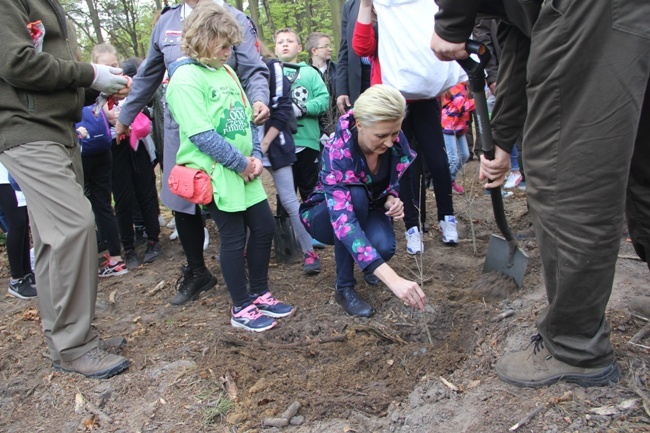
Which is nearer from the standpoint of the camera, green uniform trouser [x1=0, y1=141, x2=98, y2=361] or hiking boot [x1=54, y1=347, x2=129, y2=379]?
green uniform trouser [x1=0, y1=141, x2=98, y2=361]

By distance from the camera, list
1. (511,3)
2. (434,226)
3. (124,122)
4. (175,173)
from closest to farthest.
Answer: (511,3) < (175,173) < (124,122) < (434,226)

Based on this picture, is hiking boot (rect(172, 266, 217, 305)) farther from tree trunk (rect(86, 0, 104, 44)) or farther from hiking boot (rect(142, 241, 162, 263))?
tree trunk (rect(86, 0, 104, 44))

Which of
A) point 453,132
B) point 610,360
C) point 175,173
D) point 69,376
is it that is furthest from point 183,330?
point 453,132

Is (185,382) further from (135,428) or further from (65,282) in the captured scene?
(65,282)

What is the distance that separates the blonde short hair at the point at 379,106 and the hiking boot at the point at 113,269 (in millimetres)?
2657

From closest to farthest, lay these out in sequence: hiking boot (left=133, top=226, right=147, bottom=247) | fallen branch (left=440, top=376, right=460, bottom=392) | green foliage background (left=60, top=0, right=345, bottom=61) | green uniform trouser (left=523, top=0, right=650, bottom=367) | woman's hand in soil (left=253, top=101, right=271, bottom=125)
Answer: green uniform trouser (left=523, top=0, right=650, bottom=367)
fallen branch (left=440, top=376, right=460, bottom=392)
woman's hand in soil (left=253, top=101, right=271, bottom=125)
hiking boot (left=133, top=226, right=147, bottom=247)
green foliage background (left=60, top=0, right=345, bottom=61)

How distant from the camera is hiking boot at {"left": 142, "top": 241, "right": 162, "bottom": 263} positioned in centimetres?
503

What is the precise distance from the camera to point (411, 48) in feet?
13.3

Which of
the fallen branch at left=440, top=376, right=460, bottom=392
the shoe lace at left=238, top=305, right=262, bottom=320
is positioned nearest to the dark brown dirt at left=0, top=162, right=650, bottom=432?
the fallen branch at left=440, top=376, right=460, bottom=392

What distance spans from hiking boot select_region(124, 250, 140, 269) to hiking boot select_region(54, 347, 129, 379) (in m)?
1.93

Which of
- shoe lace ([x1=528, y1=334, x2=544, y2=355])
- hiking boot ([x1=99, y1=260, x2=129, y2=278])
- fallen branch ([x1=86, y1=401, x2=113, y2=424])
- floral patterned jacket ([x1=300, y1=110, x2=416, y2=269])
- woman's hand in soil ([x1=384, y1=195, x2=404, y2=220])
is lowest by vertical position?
hiking boot ([x1=99, y1=260, x2=129, y2=278])

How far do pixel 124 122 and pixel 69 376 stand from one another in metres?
1.92

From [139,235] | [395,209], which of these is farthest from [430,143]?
[139,235]

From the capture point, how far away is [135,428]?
101 inches
